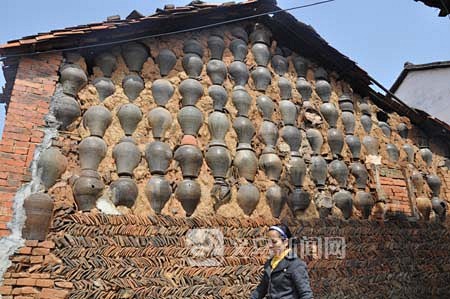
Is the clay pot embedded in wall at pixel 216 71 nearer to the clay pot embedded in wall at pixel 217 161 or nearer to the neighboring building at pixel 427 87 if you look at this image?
the clay pot embedded in wall at pixel 217 161

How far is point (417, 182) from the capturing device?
6.60 m

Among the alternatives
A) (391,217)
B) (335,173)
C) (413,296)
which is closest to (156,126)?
(335,173)

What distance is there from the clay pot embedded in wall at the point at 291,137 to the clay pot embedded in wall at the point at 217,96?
3.31ft

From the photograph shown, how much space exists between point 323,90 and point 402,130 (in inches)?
74.0

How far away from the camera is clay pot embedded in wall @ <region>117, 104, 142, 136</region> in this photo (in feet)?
14.9

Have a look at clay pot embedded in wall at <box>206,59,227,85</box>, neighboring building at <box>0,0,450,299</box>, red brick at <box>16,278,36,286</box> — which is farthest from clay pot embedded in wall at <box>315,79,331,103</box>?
red brick at <box>16,278,36,286</box>

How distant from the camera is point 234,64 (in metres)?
5.52

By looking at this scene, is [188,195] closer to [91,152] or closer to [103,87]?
[91,152]

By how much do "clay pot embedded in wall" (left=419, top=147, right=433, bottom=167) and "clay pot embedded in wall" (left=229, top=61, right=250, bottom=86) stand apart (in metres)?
3.80

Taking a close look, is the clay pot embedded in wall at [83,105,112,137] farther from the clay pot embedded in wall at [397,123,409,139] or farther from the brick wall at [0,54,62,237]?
the clay pot embedded in wall at [397,123,409,139]

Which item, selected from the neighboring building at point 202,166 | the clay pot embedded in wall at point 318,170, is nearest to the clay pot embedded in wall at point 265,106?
the neighboring building at point 202,166

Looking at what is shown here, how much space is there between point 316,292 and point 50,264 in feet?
10.8

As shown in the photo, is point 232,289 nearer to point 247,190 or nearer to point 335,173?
point 247,190

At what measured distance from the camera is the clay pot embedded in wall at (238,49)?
18.4 ft
